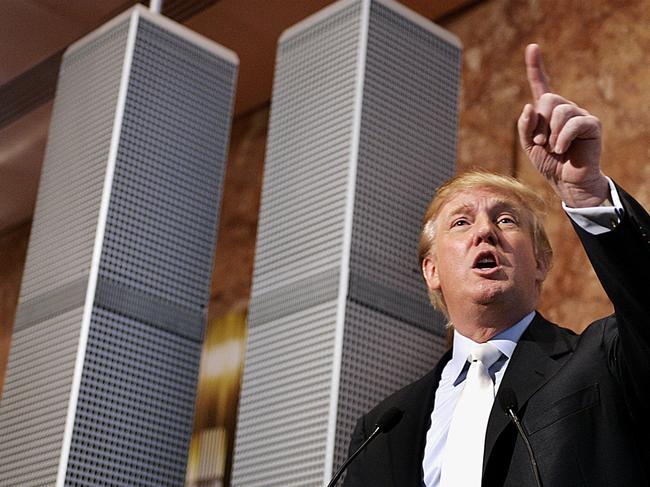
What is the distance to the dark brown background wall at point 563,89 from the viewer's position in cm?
530

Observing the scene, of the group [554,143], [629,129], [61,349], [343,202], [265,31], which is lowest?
[554,143]

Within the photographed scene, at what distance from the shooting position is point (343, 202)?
431 centimetres

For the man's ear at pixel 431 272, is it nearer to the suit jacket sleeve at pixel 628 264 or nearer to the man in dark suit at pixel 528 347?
the man in dark suit at pixel 528 347

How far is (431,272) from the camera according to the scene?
3482 millimetres

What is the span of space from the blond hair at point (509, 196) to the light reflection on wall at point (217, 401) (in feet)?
11.8

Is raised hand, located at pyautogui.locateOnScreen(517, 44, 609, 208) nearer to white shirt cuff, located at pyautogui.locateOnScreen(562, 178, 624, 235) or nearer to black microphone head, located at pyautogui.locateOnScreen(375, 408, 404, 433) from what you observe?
white shirt cuff, located at pyautogui.locateOnScreen(562, 178, 624, 235)

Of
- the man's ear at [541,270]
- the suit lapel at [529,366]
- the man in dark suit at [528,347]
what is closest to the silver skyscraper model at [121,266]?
the man in dark suit at [528,347]

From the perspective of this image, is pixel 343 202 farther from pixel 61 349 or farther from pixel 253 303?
pixel 61 349

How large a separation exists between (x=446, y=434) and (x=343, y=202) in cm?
153

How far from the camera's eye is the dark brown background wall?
17.4ft

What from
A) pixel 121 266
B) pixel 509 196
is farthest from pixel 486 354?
pixel 121 266

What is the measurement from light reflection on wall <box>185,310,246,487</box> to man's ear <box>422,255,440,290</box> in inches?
137

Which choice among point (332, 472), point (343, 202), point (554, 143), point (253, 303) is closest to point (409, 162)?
point (343, 202)

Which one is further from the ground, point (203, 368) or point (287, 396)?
point (203, 368)
